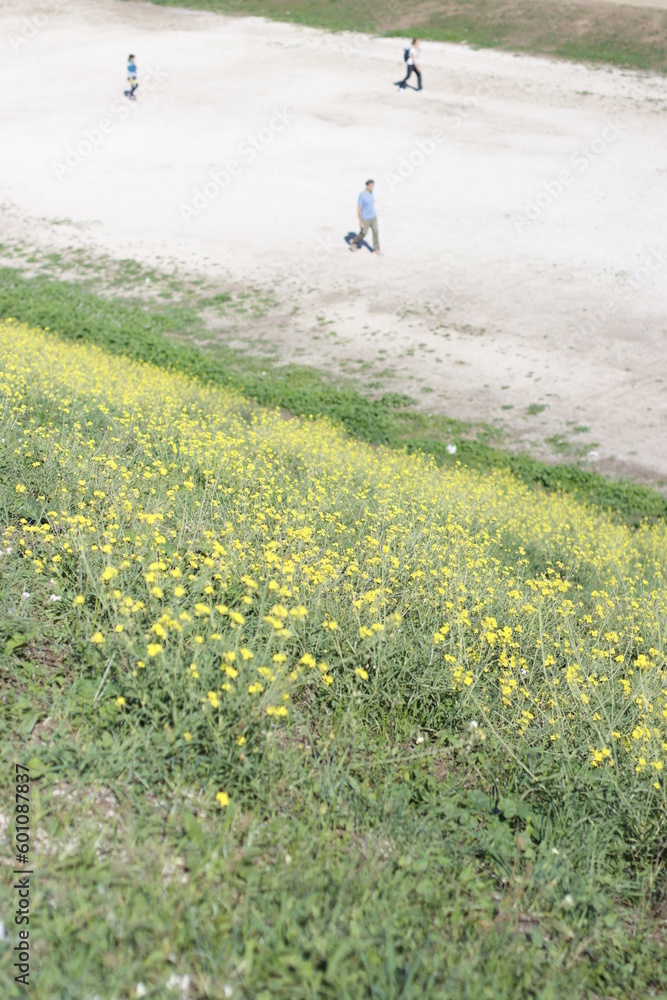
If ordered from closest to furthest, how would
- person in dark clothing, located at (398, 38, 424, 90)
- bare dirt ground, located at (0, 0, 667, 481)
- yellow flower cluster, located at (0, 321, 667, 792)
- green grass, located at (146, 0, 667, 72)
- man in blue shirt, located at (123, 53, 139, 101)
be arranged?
yellow flower cluster, located at (0, 321, 667, 792) → bare dirt ground, located at (0, 0, 667, 481) → man in blue shirt, located at (123, 53, 139, 101) → person in dark clothing, located at (398, 38, 424, 90) → green grass, located at (146, 0, 667, 72)

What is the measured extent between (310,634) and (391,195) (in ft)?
55.9

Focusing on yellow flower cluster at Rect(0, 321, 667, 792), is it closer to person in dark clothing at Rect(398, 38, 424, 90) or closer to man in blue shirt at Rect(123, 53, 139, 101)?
man in blue shirt at Rect(123, 53, 139, 101)

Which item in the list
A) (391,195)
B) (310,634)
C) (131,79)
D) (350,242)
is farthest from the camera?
(131,79)

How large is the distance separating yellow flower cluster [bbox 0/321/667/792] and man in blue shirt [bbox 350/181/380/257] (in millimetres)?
9259

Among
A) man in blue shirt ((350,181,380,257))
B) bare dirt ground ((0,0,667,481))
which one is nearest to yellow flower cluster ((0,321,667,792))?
bare dirt ground ((0,0,667,481))

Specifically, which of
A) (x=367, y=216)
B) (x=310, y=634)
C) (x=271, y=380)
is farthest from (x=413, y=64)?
(x=310, y=634)

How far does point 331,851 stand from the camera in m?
3.14

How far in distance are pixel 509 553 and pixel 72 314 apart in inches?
371

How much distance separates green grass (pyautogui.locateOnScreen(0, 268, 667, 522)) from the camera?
33.2 ft

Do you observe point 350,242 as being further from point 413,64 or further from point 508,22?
point 508,22

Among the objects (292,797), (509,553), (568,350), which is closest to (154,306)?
(568,350)

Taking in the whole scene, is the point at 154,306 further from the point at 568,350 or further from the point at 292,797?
the point at 292,797

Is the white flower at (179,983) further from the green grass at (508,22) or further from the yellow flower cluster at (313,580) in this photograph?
the green grass at (508,22)

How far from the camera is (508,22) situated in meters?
29.0
